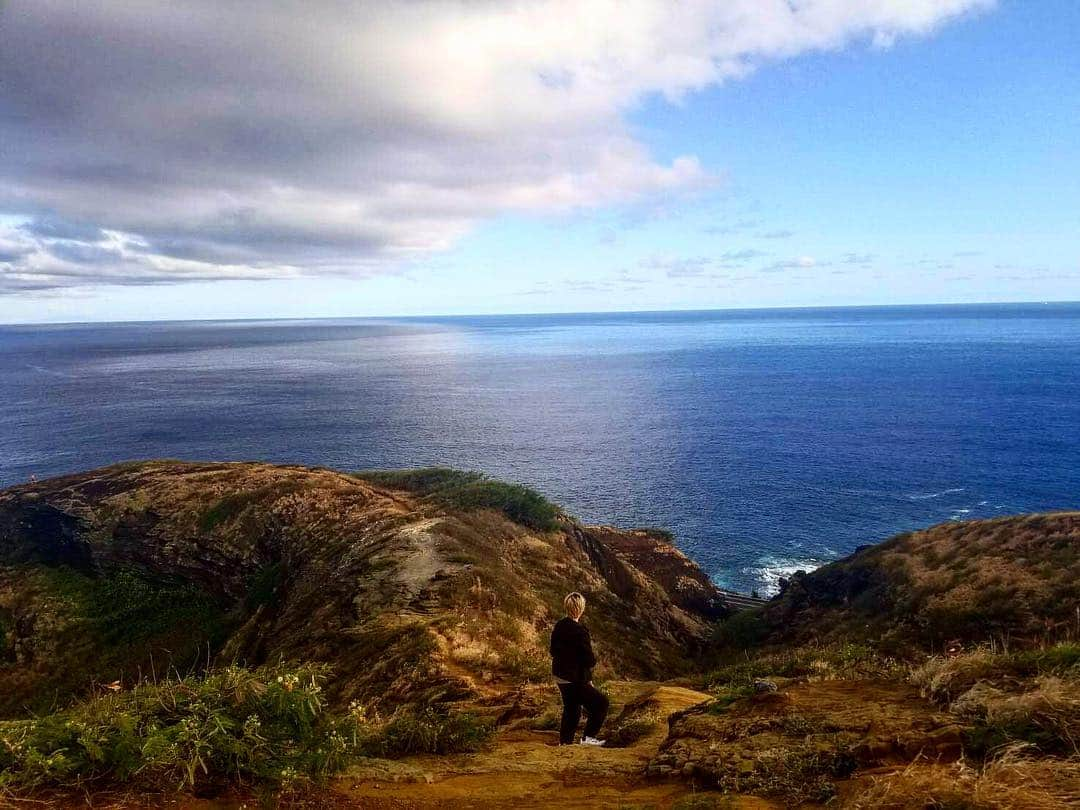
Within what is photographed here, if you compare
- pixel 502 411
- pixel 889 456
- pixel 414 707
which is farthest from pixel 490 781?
pixel 502 411

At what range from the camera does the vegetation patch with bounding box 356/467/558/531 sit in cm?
4241

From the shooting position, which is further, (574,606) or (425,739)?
(574,606)

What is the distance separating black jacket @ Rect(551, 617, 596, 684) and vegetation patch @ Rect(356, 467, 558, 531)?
104 feet

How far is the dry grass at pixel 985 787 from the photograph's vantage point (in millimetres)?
5125

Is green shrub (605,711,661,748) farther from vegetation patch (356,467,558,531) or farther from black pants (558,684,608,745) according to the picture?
vegetation patch (356,467,558,531)

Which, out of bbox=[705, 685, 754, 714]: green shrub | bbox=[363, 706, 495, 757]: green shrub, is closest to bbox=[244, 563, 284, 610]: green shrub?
bbox=[363, 706, 495, 757]: green shrub

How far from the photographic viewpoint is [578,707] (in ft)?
32.7

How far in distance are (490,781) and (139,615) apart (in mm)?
40135

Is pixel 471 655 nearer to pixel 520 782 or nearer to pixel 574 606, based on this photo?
pixel 574 606

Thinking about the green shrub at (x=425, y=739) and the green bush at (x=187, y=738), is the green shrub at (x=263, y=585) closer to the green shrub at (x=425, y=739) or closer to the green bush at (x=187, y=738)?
the green shrub at (x=425, y=739)

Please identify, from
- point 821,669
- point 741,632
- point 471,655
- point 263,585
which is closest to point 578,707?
point 821,669

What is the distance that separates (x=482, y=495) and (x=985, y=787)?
40899 millimetres

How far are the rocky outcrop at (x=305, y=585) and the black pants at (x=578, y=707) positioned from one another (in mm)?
6028

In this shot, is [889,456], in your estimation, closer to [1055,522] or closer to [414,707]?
[1055,522]
